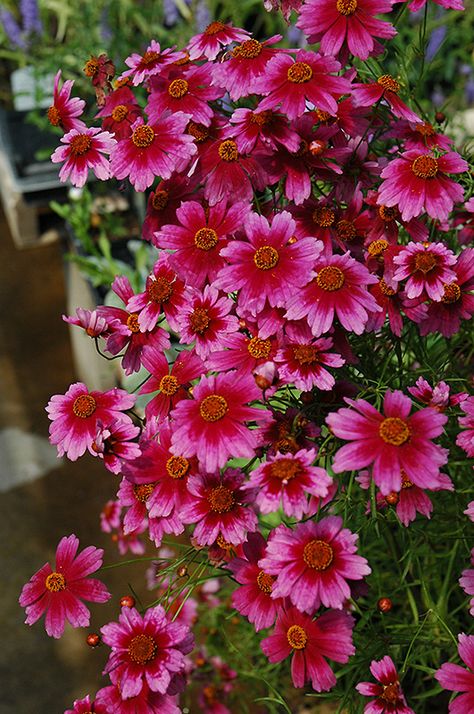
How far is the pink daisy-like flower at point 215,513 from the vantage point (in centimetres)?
61

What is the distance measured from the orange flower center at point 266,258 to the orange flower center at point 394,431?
161 millimetres

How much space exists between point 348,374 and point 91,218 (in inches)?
59.8

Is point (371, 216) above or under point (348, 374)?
above

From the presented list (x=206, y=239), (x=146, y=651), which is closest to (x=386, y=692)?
(x=146, y=651)

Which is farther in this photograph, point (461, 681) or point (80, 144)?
point (80, 144)

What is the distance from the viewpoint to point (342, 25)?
Answer: 0.66 m

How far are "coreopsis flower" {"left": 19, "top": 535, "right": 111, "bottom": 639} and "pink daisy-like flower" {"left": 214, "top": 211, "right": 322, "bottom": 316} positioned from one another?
257 mm

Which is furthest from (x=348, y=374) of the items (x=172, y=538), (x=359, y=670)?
(x=172, y=538)

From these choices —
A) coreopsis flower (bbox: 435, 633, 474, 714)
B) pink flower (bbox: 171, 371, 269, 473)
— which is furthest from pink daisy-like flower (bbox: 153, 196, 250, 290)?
coreopsis flower (bbox: 435, 633, 474, 714)

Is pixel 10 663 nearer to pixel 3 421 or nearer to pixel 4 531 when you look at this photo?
pixel 4 531

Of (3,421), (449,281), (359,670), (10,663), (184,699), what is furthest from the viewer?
(3,421)

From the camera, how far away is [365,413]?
55 cm

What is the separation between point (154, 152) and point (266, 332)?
189mm

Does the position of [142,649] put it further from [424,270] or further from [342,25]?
[342,25]
